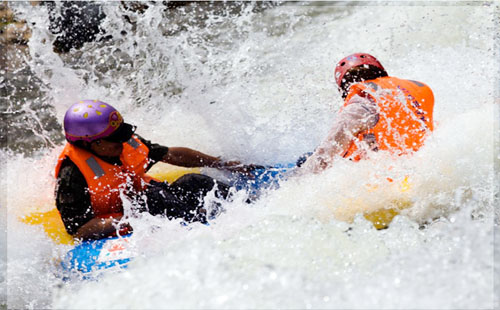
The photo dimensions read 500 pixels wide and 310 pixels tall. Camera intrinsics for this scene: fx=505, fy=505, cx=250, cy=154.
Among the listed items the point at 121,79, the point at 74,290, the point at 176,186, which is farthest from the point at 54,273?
the point at 121,79

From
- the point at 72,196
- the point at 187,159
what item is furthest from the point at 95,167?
the point at 187,159

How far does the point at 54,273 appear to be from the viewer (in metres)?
3.24

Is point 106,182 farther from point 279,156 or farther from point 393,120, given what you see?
point 393,120

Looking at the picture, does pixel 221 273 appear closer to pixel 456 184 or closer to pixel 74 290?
pixel 74 290

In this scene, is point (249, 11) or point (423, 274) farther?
point (249, 11)

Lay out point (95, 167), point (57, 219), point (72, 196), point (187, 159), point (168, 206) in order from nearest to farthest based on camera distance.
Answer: point (72, 196) → point (95, 167) → point (168, 206) → point (57, 219) → point (187, 159)

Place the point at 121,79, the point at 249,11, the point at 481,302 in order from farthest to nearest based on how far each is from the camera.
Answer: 1. the point at 249,11
2. the point at 121,79
3. the point at 481,302

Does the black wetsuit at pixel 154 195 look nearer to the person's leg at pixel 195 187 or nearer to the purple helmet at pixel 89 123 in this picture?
the person's leg at pixel 195 187

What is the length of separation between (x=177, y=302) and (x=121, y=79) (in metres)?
4.56

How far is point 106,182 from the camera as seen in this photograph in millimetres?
3400

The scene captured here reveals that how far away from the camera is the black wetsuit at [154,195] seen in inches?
128

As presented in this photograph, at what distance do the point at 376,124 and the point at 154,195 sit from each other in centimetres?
157

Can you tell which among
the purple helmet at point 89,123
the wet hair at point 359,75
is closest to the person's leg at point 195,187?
the purple helmet at point 89,123

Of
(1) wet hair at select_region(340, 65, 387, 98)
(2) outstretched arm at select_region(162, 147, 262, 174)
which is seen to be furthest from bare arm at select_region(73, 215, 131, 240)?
(1) wet hair at select_region(340, 65, 387, 98)
